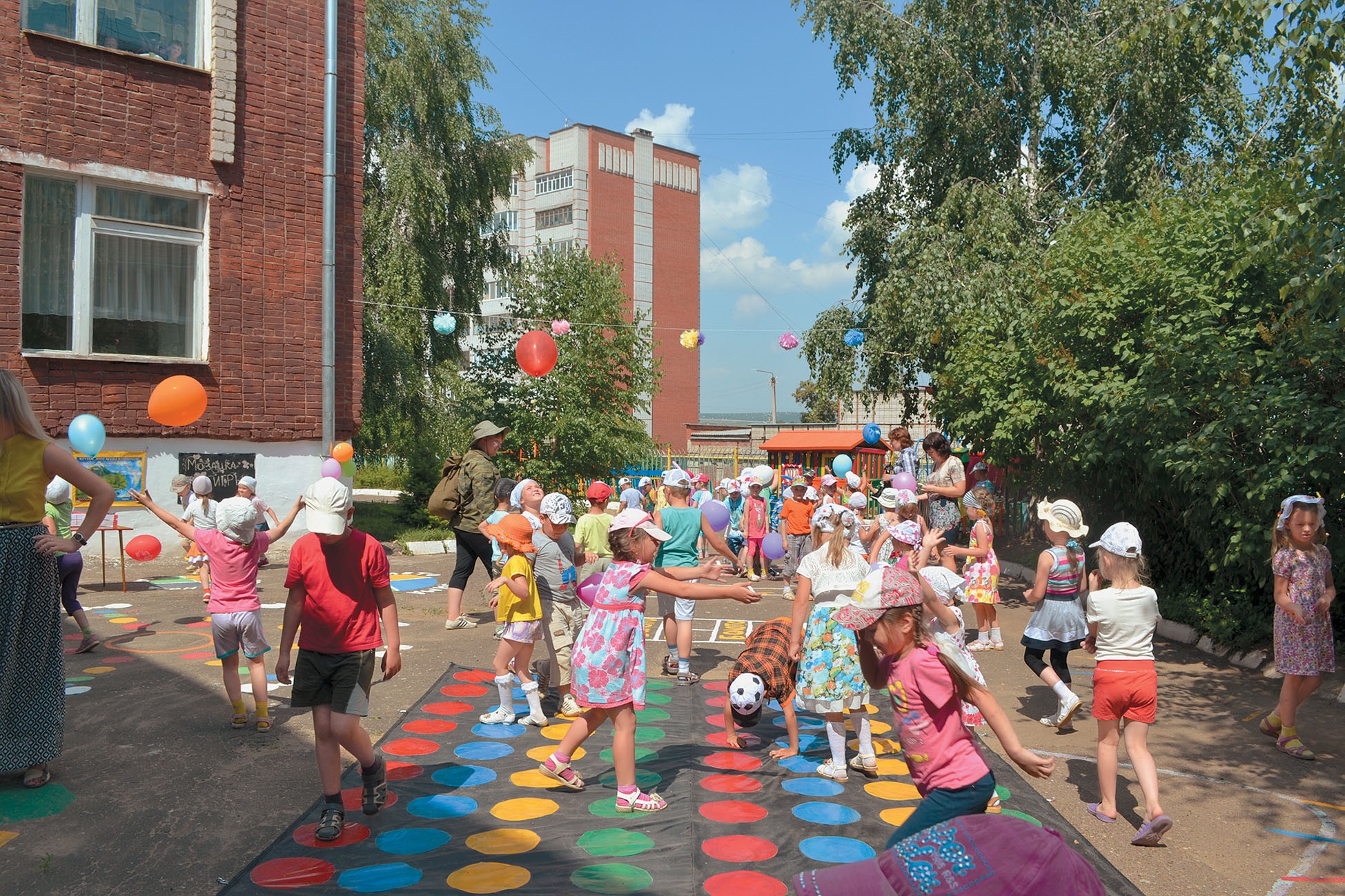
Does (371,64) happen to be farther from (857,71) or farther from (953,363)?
(953,363)

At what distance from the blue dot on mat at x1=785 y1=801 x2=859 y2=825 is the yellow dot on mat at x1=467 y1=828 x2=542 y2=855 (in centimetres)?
60

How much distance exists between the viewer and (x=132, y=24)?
13.3 metres

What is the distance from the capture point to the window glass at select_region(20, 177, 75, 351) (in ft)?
41.1

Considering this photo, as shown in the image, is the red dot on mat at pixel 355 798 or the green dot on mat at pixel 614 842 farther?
A: the red dot on mat at pixel 355 798

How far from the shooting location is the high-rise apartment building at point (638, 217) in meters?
62.4

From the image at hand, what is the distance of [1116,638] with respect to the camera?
203 inches

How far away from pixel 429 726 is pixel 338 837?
1938mm

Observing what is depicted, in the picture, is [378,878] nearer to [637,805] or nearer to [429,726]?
[637,805]

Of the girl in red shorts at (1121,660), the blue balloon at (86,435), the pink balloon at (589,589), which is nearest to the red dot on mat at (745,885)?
the girl in red shorts at (1121,660)

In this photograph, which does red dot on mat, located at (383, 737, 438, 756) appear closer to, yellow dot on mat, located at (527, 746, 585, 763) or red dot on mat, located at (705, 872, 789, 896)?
yellow dot on mat, located at (527, 746, 585, 763)

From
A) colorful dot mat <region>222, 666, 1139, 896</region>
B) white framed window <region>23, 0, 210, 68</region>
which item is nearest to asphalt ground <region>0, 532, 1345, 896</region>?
colorful dot mat <region>222, 666, 1139, 896</region>

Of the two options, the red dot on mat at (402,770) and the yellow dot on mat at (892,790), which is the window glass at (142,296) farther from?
the yellow dot on mat at (892,790)

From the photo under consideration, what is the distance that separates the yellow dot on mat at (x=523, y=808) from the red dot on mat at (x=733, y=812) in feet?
2.71

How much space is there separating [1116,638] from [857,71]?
19.0 metres
